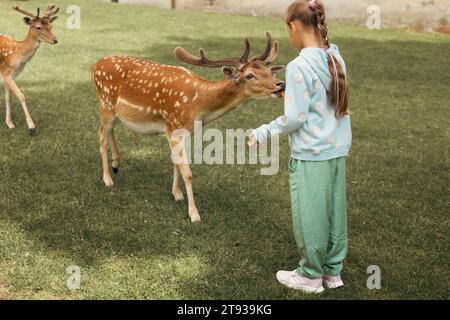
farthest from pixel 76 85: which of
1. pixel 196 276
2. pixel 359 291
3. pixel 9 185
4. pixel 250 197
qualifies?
pixel 359 291

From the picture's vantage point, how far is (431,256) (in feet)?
15.6

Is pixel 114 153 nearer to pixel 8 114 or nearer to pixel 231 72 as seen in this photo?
pixel 231 72

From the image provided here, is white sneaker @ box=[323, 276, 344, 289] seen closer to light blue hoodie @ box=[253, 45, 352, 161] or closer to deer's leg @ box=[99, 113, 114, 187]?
light blue hoodie @ box=[253, 45, 352, 161]

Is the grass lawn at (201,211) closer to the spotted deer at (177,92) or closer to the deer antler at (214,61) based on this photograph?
the spotted deer at (177,92)

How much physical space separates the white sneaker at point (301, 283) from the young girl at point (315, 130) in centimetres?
11

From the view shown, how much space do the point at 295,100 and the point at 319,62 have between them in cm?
26

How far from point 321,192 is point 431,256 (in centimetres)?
141

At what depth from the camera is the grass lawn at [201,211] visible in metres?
4.34

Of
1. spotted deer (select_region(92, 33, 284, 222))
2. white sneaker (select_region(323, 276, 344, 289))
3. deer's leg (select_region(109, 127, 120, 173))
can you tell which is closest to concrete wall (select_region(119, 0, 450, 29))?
deer's leg (select_region(109, 127, 120, 173))

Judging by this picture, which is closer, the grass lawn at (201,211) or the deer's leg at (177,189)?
the grass lawn at (201,211)

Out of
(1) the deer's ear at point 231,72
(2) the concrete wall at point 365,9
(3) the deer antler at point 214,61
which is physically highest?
(3) the deer antler at point 214,61

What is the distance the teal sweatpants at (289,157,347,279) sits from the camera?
3846 mm

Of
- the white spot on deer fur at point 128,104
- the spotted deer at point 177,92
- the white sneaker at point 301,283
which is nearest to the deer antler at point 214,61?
the spotted deer at point 177,92

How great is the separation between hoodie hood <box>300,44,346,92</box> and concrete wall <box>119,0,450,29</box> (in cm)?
1355
